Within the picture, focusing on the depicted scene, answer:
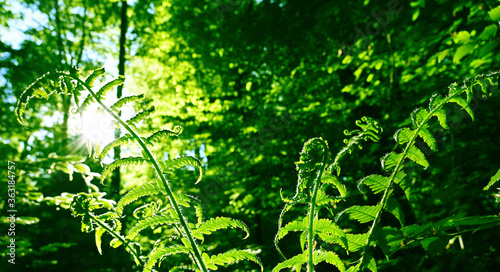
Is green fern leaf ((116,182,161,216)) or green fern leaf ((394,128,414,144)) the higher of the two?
green fern leaf ((394,128,414,144))

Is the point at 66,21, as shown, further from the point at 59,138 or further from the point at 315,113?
the point at 315,113

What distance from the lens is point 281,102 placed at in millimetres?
5270

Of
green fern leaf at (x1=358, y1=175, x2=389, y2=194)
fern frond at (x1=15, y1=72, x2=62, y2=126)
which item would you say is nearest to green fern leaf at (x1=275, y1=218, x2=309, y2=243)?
green fern leaf at (x1=358, y1=175, x2=389, y2=194)

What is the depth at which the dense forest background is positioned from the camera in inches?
119

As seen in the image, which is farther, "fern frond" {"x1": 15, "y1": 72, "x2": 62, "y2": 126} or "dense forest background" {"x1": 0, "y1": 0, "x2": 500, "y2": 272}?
"dense forest background" {"x1": 0, "y1": 0, "x2": 500, "y2": 272}

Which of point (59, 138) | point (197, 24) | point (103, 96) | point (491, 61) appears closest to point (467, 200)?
point (491, 61)

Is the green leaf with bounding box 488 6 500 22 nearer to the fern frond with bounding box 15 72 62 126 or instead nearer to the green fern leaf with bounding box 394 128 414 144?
the green fern leaf with bounding box 394 128 414 144

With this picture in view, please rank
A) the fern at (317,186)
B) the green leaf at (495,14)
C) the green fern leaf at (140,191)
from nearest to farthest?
the fern at (317,186) → the green fern leaf at (140,191) → the green leaf at (495,14)

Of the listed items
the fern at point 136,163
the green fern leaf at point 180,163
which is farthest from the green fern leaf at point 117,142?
the green fern leaf at point 180,163

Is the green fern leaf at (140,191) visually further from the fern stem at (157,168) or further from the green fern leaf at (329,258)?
the green fern leaf at (329,258)

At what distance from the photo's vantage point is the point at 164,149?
7.52 m

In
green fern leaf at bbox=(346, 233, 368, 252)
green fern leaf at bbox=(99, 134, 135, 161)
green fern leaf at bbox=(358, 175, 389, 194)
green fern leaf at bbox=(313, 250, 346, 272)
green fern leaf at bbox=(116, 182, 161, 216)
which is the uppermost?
green fern leaf at bbox=(99, 134, 135, 161)

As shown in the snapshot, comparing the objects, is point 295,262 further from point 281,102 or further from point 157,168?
point 281,102

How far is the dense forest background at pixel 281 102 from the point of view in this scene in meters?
3.02
